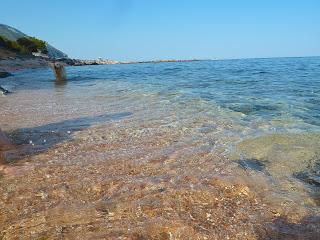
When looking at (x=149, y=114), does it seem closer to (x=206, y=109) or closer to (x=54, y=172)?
(x=206, y=109)

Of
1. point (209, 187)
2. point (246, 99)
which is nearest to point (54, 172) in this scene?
point (209, 187)

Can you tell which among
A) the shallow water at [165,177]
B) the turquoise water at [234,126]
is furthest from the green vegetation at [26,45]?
the shallow water at [165,177]

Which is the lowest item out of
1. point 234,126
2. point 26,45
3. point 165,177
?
point 26,45

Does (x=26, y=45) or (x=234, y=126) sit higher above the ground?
(x=234, y=126)

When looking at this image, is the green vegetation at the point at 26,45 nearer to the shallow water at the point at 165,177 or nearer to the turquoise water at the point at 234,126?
the turquoise water at the point at 234,126

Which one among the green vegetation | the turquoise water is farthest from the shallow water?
the green vegetation

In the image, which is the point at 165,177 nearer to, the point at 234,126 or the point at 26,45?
the point at 234,126

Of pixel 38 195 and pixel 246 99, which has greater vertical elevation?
pixel 38 195

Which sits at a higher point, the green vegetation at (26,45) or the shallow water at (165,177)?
the shallow water at (165,177)

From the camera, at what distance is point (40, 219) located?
3.26 meters

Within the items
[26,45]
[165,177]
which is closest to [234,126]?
[165,177]

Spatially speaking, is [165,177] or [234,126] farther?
[234,126]

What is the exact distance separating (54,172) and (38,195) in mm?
770

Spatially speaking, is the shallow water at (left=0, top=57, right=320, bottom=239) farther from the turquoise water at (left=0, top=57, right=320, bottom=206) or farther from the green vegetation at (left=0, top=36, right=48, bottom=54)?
the green vegetation at (left=0, top=36, right=48, bottom=54)
